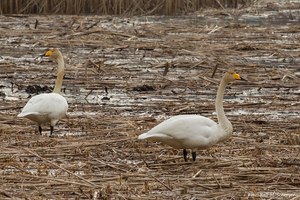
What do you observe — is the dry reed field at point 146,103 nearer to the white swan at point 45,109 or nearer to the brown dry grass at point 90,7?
the white swan at point 45,109

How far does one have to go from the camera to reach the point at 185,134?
300 inches

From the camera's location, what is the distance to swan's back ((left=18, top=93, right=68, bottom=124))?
8.92m

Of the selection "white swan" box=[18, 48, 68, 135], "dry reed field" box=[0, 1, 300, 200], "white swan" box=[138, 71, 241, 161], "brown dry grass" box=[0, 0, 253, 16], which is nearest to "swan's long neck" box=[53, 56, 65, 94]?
"dry reed field" box=[0, 1, 300, 200]

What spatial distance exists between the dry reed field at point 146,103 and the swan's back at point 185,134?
0.18 metres

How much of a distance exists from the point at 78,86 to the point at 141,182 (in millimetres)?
5622

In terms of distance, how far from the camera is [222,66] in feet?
46.3

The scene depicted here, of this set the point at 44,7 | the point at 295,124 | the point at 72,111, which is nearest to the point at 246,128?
the point at 295,124

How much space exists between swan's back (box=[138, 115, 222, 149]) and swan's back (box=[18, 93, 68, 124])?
5.00ft

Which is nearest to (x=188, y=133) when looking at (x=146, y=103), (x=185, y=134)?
(x=185, y=134)

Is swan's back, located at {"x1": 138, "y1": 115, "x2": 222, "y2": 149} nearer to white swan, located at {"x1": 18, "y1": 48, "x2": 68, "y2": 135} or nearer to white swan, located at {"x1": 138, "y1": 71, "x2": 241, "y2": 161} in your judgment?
white swan, located at {"x1": 138, "y1": 71, "x2": 241, "y2": 161}

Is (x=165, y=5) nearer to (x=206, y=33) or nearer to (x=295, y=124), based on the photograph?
(x=206, y=33)

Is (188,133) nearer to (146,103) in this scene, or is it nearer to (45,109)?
(45,109)

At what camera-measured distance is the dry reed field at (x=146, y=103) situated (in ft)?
22.9

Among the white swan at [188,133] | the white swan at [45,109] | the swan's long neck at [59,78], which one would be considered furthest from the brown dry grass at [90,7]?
the white swan at [188,133]
